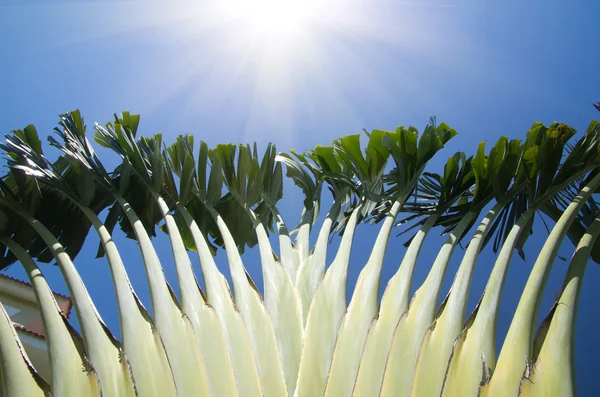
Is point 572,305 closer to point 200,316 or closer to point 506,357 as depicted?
point 506,357

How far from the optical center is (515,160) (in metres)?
2.56

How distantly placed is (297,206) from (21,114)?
5361 mm

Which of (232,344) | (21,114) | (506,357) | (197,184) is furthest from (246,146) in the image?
(21,114)

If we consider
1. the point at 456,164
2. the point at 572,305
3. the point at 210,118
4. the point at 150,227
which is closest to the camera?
the point at 572,305

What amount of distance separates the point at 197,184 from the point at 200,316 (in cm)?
135

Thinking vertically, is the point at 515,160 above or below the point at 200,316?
above

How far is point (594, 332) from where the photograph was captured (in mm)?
8242

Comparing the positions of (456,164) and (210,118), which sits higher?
(210,118)

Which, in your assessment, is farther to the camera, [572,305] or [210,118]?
[210,118]

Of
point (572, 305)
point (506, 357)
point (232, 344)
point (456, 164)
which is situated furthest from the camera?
point (456, 164)

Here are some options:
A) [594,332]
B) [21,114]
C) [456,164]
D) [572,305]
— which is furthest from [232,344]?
[594,332]

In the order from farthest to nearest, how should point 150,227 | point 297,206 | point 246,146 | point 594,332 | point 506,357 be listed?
point 594,332 < point 297,206 < point 150,227 < point 246,146 < point 506,357

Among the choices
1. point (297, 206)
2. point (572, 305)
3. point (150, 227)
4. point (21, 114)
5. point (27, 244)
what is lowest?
point (572, 305)

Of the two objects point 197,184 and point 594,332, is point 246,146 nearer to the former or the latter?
point 197,184
